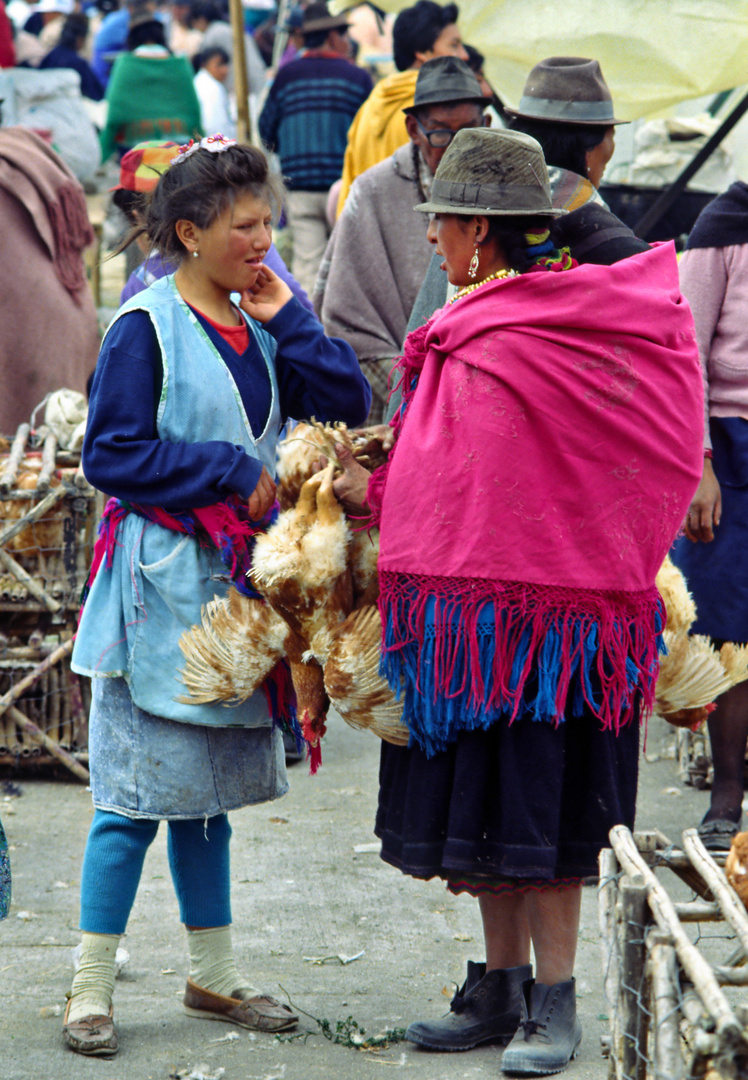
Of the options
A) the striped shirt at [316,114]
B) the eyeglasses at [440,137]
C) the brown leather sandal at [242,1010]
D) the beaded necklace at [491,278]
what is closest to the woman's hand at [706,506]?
the eyeglasses at [440,137]

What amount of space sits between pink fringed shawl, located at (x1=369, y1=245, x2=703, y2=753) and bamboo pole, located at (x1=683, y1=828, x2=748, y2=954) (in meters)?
0.41

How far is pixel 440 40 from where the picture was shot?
5488mm

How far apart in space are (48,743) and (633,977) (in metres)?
2.99

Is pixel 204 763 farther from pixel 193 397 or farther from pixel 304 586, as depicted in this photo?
pixel 193 397

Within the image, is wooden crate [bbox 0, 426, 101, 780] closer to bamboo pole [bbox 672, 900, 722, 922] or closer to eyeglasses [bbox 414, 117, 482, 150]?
eyeglasses [bbox 414, 117, 482, 150]

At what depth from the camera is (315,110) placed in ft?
24.5

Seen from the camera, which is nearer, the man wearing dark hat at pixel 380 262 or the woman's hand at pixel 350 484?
the woman's hand at pixel 350 484

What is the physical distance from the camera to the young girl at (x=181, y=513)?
104 inches

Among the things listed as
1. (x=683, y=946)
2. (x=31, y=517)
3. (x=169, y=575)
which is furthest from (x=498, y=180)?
(x=31, y=517)

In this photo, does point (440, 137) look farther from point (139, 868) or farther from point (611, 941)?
point (611, 941)

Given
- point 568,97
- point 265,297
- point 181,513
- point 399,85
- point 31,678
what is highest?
point 399,85

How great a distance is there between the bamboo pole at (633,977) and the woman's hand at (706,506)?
83.7 inches

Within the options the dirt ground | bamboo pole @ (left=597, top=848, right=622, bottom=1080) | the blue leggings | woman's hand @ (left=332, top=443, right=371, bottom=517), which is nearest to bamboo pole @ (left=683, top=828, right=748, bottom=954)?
bamboo pole @ (left=597, top=848, right=622, bottom=1080)

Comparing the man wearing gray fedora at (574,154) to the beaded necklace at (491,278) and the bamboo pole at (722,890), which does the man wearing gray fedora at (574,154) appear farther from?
the bamboo pole at (722,890)
